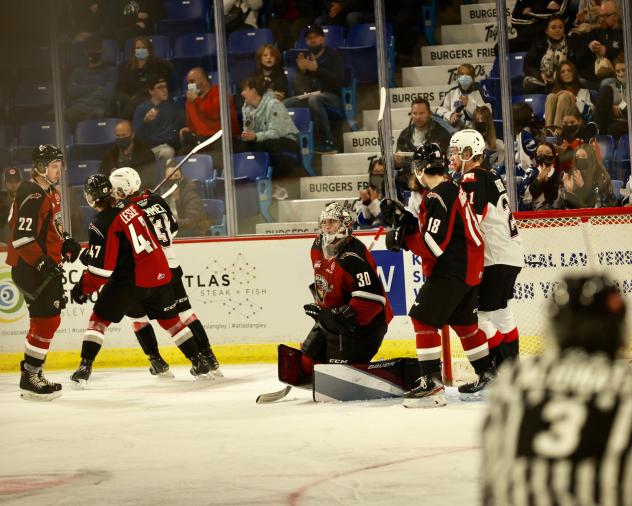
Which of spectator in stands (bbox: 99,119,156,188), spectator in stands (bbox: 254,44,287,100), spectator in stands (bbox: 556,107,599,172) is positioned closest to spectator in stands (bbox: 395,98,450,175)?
spectator in stands (bbox: 556,107,599,172)

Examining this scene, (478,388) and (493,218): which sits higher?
(493,218)

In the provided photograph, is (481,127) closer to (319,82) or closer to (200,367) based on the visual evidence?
(319,82)

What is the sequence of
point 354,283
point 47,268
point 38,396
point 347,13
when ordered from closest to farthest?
point 354,283, point 47,268, point 38,396, point 347,13

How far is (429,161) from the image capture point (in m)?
4.83

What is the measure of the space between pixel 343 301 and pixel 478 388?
0.72 meters

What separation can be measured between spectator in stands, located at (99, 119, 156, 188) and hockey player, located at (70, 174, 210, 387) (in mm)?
1849

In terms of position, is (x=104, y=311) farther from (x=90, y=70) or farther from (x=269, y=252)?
(x=90, y=70)

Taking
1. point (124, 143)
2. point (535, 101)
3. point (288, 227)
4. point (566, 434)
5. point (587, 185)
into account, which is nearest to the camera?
point (566, 434)

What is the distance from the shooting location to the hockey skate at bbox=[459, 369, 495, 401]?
494 centimetres

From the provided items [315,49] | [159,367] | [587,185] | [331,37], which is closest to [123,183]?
[159,367]

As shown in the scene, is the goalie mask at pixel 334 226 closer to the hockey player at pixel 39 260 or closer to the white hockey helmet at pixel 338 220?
the white hockey helmet at pixel 338 220

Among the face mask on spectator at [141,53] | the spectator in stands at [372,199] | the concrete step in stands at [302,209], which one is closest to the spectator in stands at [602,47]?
the spectator in stands at [372,199]

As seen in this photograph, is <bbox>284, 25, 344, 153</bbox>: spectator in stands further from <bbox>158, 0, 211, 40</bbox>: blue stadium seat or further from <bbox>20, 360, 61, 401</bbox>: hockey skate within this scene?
<bbox>20, 360, 61, 401</bbox>: hockey skate

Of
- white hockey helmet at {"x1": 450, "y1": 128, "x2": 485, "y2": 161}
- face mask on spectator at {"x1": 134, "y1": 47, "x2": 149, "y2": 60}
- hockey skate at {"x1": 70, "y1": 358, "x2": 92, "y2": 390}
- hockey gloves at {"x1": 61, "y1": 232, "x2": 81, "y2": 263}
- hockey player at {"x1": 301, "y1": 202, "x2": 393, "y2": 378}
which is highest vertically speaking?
face mask on spectator at {"x1": 134, "y1": 47, "x2": 149, "y2": 60}
